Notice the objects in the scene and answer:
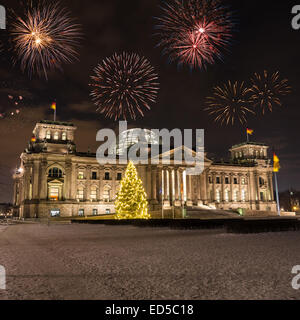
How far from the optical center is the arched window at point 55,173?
77.2 m

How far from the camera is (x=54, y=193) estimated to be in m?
77.0

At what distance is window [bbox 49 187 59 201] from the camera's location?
76.2 metres

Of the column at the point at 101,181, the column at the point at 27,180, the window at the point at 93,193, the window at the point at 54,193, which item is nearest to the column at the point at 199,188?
the column at the point at 101,181

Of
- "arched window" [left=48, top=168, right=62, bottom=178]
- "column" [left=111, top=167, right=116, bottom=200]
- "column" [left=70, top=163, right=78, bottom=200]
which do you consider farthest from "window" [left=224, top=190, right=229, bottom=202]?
"arched window" [left=48, top=168, right=62, bottom=178]

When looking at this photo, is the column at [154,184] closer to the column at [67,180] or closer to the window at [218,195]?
the column at [67,180]

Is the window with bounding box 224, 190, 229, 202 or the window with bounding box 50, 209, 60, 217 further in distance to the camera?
the window with bounding box 224, 190, 229, 202

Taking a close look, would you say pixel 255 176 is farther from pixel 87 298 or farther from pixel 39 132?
pixel 87 298

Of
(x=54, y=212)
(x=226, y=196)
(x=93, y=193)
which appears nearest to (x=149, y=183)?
(x=93, y=193)

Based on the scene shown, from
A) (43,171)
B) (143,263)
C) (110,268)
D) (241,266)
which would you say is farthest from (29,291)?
(43,171)

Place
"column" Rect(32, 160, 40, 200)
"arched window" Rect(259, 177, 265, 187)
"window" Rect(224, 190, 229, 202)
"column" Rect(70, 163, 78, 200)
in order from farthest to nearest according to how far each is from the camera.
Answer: "arched window" Rect(259, 177, 265, 187) → "window" Rect(224, 190, 229, 202) → "column" Rect(70, 163, 78, 200) → "column" Rect(32, 160, 40, 200)

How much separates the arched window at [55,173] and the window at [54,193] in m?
3.03

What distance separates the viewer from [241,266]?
10.5 m

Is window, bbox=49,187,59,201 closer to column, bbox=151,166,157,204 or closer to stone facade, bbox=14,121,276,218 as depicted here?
stone facade, bbox=14,121,276,218

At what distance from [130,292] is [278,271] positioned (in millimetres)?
5007
